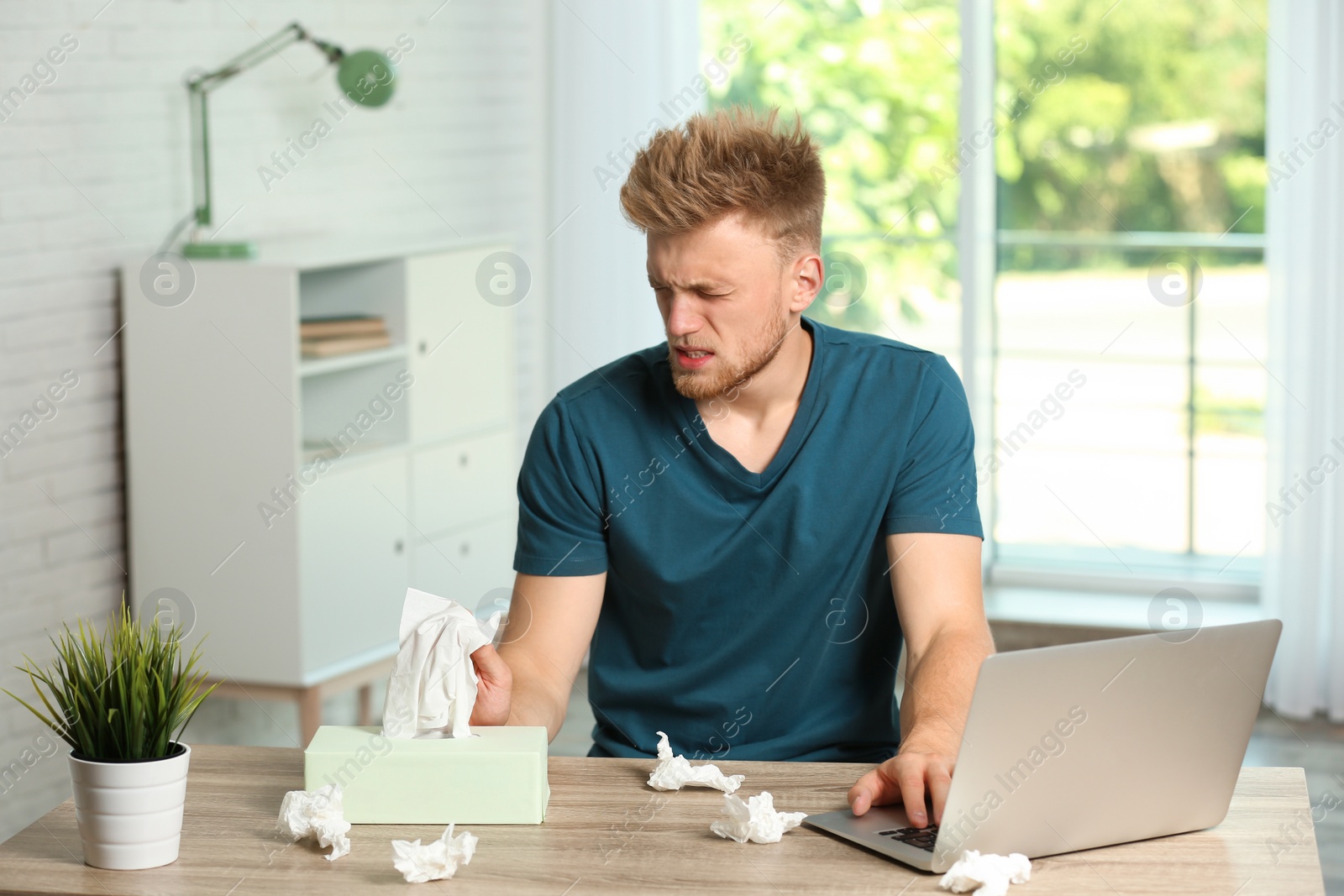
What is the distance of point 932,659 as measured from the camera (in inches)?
68.1

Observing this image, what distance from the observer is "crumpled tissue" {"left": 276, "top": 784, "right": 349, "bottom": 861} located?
4.38 ft

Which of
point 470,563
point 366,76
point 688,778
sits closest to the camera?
point 688,778

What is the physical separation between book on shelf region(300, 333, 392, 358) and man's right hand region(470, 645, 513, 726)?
5.74 feet

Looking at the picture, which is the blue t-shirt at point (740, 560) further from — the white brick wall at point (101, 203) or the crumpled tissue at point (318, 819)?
the white brick wall at point (101, 203)

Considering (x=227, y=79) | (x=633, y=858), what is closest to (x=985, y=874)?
(x=633, y=858)

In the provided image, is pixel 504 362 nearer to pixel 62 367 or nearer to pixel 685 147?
pixel 62 367

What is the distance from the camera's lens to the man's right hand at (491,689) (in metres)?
1.58

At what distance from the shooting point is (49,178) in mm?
2936

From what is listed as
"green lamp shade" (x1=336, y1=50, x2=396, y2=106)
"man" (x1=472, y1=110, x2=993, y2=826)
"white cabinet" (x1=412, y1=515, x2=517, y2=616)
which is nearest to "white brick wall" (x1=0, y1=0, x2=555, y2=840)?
"green lamp shade" (x1=336, y1=50, x2=396, y2=106)

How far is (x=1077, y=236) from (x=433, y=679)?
3.49 meters

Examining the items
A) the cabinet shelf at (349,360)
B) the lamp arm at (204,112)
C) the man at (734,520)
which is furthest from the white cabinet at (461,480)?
the man at (734,520)

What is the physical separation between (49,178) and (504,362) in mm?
1291

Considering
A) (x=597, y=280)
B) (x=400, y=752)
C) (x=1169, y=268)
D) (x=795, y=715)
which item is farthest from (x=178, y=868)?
(x=1169, y=268)

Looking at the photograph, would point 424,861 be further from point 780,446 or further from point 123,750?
point 780,446
